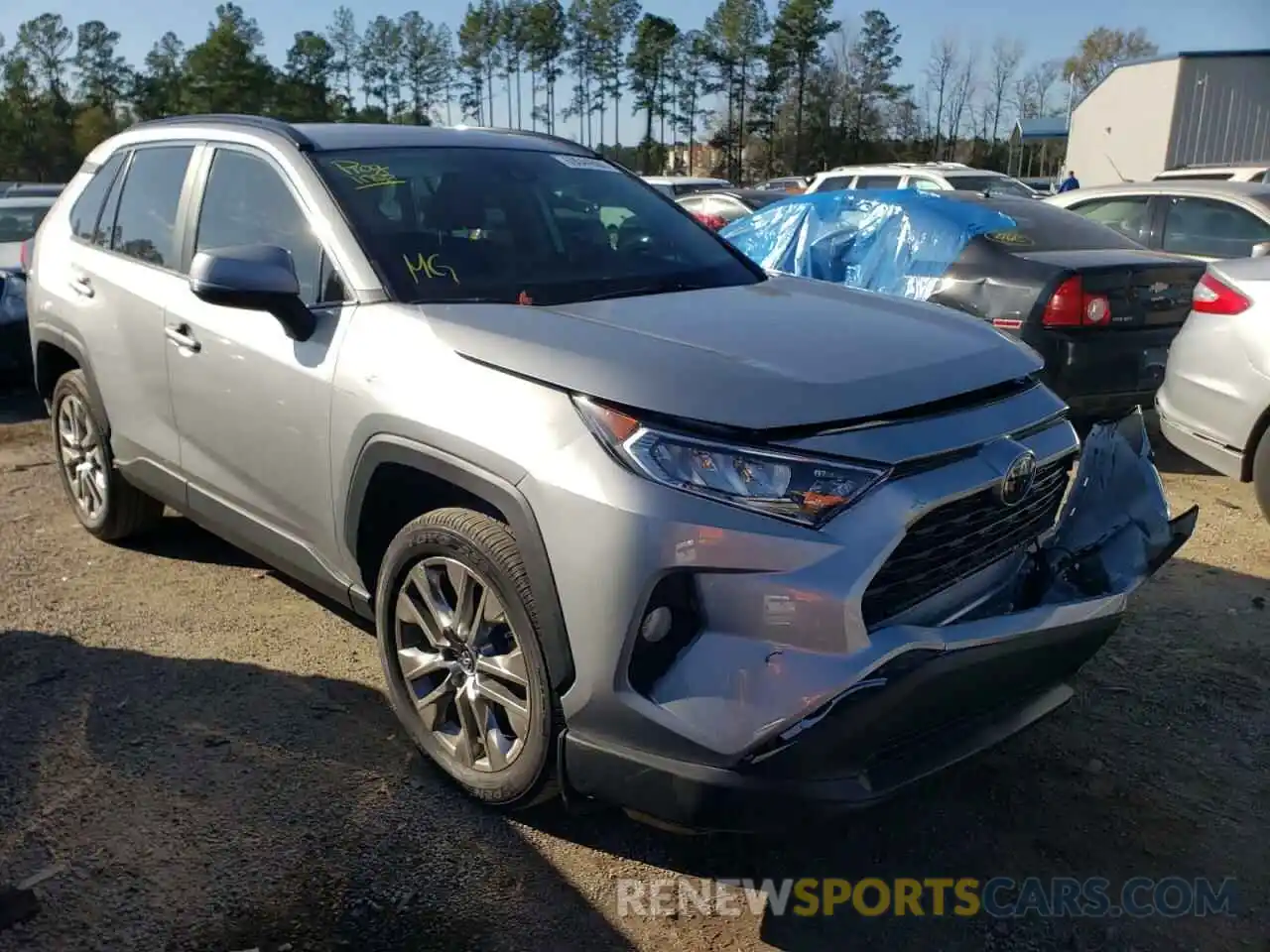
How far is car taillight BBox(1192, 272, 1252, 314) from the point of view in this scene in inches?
199

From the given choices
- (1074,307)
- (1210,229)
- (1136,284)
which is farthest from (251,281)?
(1210,229)

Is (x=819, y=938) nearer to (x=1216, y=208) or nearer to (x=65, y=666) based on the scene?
(x=65, y=666)

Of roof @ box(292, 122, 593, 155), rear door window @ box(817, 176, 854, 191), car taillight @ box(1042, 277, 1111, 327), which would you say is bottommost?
car taillight @ box(1042, 277, 1111, 327)

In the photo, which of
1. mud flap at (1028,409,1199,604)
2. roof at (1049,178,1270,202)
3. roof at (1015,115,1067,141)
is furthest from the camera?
roof at (1015,115,1067,141)

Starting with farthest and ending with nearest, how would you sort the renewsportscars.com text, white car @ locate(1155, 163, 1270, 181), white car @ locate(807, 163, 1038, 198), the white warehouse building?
the white warehouse building < white car @ locate(807, 163, 1038, 198) < white car @ locate(1155, 163, 1270, 181) < the renewsportscars.com text

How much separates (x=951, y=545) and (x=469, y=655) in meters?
1.22

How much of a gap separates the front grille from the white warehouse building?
1211 inches

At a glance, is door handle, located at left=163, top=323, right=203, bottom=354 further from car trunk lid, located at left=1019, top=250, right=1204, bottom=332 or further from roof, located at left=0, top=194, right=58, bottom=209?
roof, located at left=0, top=194, right=58, bottom=209

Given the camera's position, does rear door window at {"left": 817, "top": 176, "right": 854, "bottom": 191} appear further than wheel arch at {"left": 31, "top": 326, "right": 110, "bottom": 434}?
Yes

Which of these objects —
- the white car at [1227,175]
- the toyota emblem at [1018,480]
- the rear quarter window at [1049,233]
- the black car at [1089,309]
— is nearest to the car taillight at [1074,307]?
the black car at [1089,309]

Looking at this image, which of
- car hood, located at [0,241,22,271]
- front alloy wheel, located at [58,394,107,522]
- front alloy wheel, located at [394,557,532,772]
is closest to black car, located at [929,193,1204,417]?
front alloy wheel, located at [394,557,532,772]

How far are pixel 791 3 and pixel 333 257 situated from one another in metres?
65.3

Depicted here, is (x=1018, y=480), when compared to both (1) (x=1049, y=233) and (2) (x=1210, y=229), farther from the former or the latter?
(2) (x=1210, y=229)

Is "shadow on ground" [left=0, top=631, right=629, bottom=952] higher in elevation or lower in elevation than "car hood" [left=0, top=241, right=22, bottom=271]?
lower
